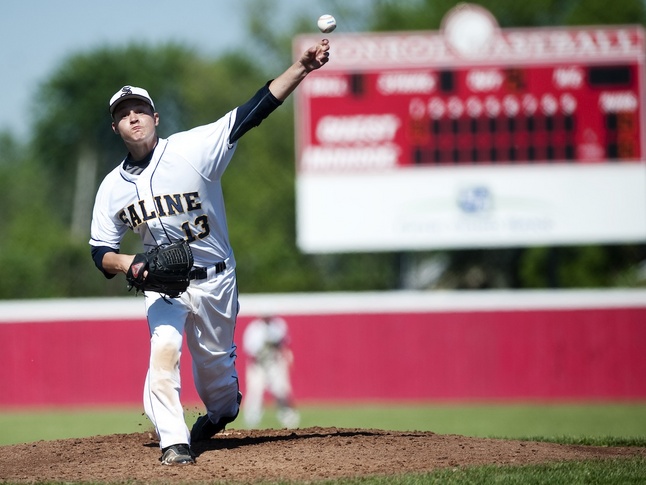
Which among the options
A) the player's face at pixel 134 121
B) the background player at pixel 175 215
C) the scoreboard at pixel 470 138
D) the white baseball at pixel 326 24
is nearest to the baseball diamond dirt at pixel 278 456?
the background player at pixel 175 215

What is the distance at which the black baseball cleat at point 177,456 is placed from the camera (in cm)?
537

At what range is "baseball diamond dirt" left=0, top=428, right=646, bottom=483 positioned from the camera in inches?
205

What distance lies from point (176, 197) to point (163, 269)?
0.41 metres

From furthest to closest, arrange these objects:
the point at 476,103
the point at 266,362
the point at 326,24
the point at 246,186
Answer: the point at 246,186 < the point at 476,103 < the point at 266,362 < the point at 326,24

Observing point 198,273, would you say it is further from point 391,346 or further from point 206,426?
point 391,346

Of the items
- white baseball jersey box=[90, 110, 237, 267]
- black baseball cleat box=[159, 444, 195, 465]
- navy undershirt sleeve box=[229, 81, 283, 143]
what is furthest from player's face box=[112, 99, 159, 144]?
black baseball cleat box=[159, 444, 195, 465]

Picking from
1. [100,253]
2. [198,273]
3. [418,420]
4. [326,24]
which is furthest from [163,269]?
[418,420]

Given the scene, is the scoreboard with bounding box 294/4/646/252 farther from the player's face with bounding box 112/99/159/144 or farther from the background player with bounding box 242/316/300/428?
the player's face with bounding box 112/99/159/144

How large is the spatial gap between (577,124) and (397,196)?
2851 millimetres

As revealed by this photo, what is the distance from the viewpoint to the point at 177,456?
17.6ft

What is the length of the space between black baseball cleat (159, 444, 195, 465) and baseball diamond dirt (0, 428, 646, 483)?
5 centimetres

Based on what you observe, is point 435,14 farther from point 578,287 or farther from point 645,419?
point 645,419

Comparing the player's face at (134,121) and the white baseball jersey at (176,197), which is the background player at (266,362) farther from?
the player's face at (134,121)

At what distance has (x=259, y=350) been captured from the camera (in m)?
A: 15.2
